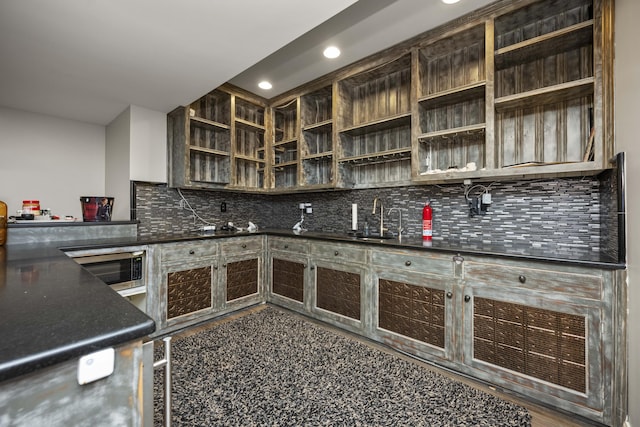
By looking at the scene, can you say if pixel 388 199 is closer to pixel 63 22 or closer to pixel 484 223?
pixel 484 223

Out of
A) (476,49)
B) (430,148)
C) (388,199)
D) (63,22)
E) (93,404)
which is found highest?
(476,49)

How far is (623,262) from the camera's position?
148 cm

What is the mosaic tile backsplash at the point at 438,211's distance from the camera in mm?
2004

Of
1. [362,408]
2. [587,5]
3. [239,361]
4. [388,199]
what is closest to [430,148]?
[388,199]

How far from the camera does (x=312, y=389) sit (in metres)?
1.83

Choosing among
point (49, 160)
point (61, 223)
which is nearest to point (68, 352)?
point (61, 223)

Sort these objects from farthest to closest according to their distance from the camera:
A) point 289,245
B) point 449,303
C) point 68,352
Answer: point 289,245, point 449,303, point 68,352

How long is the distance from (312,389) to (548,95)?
102 inches

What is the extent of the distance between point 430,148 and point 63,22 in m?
2.84

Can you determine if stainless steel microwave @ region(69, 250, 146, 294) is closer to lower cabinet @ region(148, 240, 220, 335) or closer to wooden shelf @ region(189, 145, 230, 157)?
lower cabinet @ region(148, 240, 220, 335)

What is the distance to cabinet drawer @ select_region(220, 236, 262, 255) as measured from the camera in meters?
3.09

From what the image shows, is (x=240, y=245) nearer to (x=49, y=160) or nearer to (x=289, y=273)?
(x=289, y=273)

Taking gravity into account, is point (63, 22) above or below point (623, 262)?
above

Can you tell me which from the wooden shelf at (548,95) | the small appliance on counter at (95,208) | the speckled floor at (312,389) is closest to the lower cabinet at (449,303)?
the speckled floor at (312,389)
